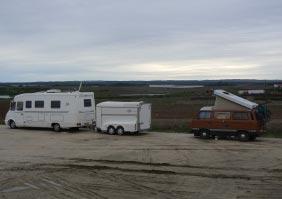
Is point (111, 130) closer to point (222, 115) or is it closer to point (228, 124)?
point (222, 115)

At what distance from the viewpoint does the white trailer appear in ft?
111

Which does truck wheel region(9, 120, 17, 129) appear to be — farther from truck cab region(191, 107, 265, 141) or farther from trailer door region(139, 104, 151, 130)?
truck cab region(191, 107, 265, 141)

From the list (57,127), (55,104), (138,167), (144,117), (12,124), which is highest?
(55,104)

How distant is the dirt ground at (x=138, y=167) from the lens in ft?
51.5

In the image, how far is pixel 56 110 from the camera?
36562mm

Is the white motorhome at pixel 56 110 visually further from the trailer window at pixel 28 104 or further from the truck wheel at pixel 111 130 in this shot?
the truck wheel at pixel 111 130

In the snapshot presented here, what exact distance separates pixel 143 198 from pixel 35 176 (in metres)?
5.36

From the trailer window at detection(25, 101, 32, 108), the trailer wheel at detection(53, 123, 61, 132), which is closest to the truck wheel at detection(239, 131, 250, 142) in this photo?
the trailer wheel at detection(53, 123, 61, 132)

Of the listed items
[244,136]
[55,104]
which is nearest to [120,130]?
[55,104]

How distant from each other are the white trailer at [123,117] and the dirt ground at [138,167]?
1.48 m

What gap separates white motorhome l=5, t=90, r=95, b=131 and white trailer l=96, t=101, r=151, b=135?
1852mm

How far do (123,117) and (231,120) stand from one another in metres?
7.19

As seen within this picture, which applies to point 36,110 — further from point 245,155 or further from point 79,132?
point 245,155

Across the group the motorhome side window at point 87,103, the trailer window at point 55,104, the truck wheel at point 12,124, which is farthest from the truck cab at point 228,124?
the truck wheel at point 12,124
